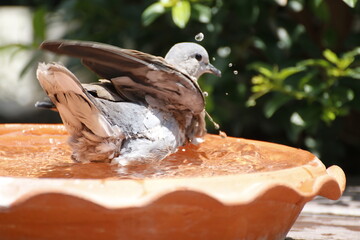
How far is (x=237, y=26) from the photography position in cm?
354

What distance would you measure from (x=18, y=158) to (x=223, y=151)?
69 centimetres

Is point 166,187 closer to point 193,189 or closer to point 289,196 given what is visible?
point 193,189

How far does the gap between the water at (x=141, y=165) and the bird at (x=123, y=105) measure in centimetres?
5

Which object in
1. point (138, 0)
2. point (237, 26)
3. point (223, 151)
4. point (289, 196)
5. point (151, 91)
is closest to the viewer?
point (289, 196)

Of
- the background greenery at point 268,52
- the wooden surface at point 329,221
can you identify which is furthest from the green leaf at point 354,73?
the wooden surface at point 329,221

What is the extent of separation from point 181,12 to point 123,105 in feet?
3.98

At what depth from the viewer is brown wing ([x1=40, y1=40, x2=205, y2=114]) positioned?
1745 mm

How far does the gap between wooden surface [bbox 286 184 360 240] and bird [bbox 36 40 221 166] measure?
50 centimetres

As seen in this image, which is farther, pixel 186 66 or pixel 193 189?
pixel 186 66

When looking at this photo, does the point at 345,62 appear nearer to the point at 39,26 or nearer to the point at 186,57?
the point at 186,57

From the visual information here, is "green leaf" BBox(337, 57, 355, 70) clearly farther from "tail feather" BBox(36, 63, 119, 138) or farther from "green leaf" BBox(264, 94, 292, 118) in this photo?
"tail feather" BBox(36, 63, 119, 138)

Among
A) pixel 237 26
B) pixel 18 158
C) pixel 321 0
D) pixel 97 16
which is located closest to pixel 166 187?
pixel 18 158

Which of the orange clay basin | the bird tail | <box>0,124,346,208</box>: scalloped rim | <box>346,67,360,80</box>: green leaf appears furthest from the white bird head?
<box>346,67,360,80</box>: green leaf

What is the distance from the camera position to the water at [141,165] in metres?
1.73
